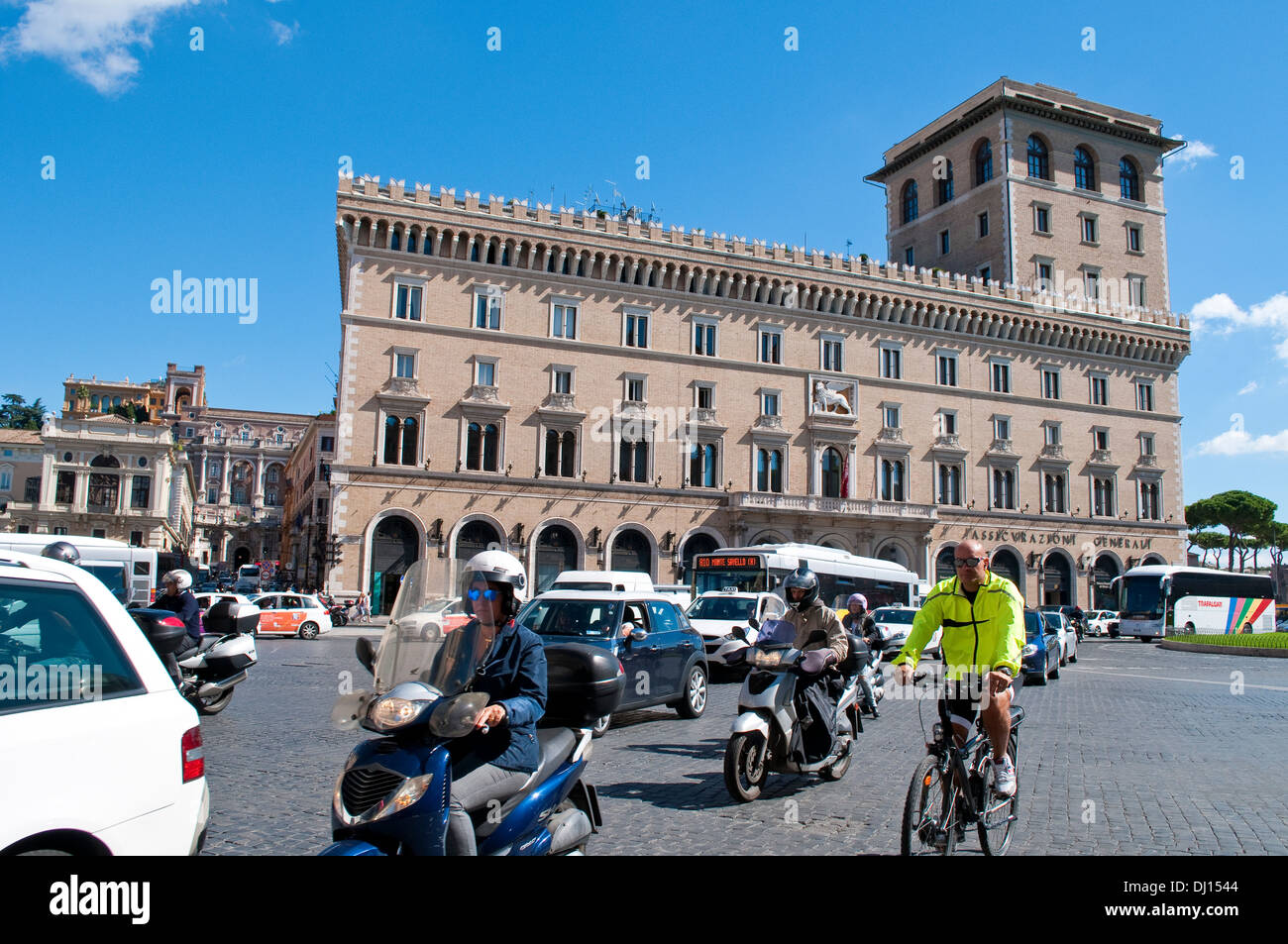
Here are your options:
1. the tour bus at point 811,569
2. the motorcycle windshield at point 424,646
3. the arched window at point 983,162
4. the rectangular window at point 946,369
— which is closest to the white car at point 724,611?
the tour bus at point 811,569

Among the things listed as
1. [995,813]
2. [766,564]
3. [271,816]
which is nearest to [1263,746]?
[995,813]

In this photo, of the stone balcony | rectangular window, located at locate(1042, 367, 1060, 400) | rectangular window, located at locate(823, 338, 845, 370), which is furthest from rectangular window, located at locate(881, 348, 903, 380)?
rectangular window, located at locate(1042, 367, 1060, 400)

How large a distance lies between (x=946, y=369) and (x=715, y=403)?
1392cm

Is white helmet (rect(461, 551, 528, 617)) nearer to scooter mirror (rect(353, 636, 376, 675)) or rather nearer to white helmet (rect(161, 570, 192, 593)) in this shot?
scooter mirror (rect(353, 636, 376, 675))

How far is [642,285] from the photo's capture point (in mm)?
42656

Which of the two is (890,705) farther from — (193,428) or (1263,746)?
(193,428)

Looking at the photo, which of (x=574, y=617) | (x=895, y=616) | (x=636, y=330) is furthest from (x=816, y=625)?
(x=636, y=330)

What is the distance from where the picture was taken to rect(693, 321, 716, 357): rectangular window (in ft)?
142

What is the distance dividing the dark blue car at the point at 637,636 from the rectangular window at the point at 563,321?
30.0 m

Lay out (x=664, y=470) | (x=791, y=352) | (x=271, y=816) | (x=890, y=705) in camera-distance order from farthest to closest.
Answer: (x=791, y=352)
(x=664, y=470)
(x=890, y=705)
(x=271, y=816)

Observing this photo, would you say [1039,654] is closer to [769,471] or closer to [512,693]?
[512,693]

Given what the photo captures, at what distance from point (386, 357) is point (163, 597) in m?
29.3

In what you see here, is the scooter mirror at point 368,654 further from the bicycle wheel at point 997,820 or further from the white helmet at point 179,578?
the white helmet at point 179,578
